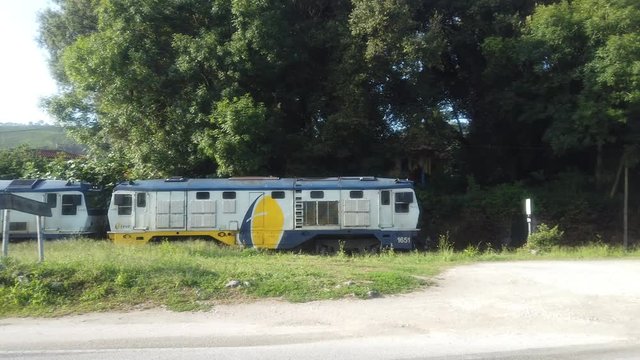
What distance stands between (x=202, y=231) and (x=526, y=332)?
15.9 m

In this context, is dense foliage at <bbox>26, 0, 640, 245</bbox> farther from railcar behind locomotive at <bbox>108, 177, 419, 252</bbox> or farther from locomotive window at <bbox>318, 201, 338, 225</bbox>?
locomotive window at <bbox>318, 201, 338, 225</bbox>

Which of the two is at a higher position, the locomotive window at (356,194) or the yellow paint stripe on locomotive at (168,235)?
the locomotive window at (356,194)

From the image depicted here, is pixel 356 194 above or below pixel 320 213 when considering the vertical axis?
above

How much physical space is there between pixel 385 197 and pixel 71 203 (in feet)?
43.3

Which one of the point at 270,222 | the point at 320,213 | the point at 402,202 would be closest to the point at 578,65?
the point at 402,202

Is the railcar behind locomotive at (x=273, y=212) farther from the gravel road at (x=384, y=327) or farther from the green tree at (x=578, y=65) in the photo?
the gravel road at (x=384, y=327)

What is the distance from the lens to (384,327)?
8.64 m

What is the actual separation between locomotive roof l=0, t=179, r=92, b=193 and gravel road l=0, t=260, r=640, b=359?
1689 centimetres

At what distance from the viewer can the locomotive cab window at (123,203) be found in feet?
74.1

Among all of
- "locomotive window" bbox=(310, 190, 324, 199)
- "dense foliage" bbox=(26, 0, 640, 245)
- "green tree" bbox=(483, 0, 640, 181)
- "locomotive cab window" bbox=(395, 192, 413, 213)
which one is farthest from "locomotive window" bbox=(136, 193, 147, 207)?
"green tree" bbox=(483, 0, 640, 181)

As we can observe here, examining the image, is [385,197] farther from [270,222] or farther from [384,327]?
[384,327]

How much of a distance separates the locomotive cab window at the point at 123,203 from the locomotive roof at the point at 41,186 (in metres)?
3.44

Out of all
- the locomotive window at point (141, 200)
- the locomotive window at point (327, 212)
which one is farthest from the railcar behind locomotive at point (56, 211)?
the locomotive window at point (327, 212)

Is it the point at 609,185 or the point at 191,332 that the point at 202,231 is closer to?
the point at 191,332
